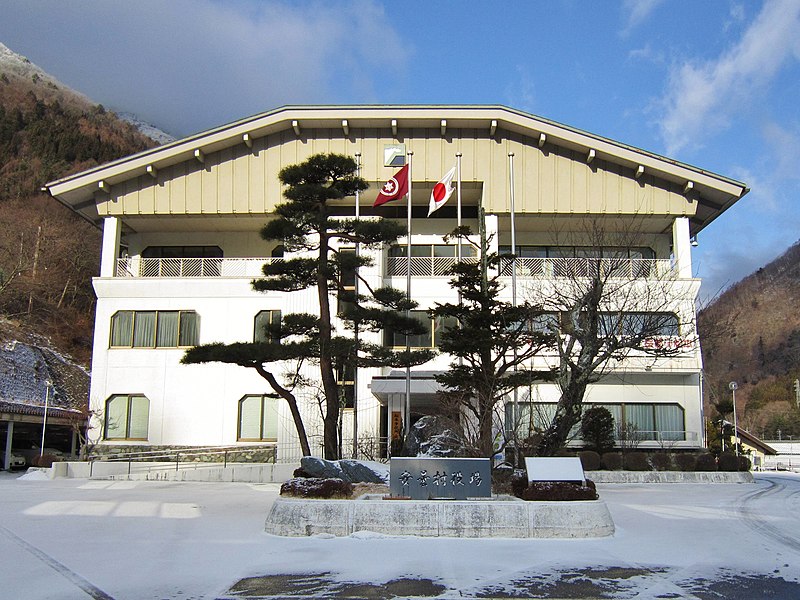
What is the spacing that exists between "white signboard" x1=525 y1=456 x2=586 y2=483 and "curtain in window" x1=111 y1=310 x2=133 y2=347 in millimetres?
20819

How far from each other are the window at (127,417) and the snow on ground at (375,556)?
13.2 metres

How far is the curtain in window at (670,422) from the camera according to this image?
28.0 meters

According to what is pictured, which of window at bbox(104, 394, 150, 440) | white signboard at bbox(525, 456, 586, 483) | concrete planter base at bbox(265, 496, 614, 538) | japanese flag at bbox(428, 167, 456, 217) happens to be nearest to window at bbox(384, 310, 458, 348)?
japanese flag at bbox(428, 167, 456, 217)

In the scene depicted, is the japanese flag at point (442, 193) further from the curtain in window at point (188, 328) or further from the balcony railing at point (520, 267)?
the curtain in window at point (188, 328)

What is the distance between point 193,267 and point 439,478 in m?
20.3

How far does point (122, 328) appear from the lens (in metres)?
29.3

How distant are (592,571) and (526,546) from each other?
5.76 feet

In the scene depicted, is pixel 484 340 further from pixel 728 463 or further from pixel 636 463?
pixel 728 463

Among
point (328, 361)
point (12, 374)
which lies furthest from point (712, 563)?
point (12, 374)

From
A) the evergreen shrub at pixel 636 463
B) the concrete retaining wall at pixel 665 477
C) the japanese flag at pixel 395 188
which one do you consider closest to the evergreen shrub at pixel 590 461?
the concrete retaining wall at pixel 665 477

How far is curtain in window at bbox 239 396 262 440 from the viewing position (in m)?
28.4

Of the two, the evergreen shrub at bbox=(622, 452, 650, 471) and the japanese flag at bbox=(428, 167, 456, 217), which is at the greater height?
the japanese flag at bbox=(428, 167, 456, 217)

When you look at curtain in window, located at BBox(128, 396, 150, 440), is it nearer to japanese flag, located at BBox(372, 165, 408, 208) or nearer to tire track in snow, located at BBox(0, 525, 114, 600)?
japanese flag, located at BBox(372, 165, 408, 208)

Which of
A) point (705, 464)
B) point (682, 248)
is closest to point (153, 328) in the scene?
point (705, 464)
